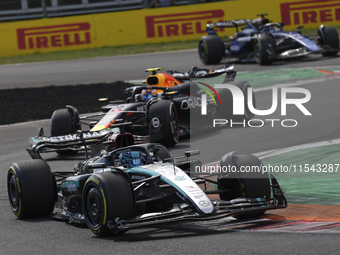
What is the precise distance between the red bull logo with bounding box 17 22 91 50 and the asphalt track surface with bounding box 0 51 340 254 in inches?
188

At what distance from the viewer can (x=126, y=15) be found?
1073 inches

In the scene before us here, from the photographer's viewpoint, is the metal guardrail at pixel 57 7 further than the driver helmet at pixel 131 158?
Yes

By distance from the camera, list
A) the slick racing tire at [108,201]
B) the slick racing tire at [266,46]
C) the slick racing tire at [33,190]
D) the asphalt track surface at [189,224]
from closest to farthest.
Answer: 1. the asphalt track surface at [189,224]
2. the slick racing tire at [108,201]
3. the slick racing tire at [33,190]
4. the slick racing tire at [266,46]

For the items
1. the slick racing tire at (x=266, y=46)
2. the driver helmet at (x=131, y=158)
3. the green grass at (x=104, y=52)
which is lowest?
the driver helmet at (x=131, y=158)

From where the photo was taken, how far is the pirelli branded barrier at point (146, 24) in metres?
25.8

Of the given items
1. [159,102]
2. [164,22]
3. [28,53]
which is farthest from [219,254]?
[28,53]

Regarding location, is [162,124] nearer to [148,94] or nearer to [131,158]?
[148,94]

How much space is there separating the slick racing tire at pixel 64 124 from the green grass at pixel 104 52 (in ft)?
46.5

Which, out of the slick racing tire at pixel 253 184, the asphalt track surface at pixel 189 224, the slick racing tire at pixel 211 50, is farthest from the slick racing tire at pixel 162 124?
the slick racing tire at pixel 211 50

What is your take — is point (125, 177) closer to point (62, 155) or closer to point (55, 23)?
point (62, 155)

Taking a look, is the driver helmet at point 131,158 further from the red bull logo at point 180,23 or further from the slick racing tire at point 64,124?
the red bull logo at point 180,23

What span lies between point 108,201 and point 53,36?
2304cm

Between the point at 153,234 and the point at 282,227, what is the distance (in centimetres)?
133

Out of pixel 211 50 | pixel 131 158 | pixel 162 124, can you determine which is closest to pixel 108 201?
pixel 131 158
